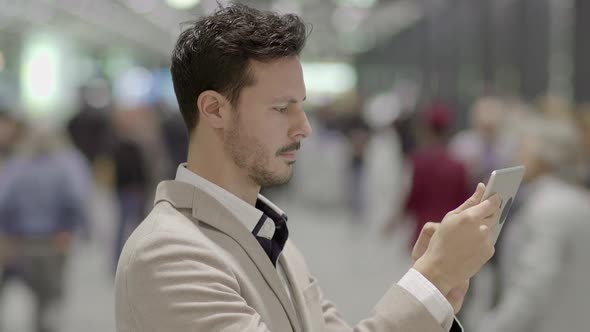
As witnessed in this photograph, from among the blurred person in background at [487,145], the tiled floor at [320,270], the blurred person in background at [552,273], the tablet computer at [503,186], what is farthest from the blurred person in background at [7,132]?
the tablet computer at [503,186]

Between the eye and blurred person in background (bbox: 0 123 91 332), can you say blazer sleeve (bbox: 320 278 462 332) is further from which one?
blurred person in background (bbox: 0 123 91 332)

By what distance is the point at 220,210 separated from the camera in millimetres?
1935

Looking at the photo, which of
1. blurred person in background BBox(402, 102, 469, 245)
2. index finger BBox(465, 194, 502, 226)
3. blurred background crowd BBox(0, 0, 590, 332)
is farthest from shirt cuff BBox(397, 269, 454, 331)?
blurred person in background BBox(402, 102, 469, 245)

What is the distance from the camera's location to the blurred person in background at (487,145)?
26.9 ft

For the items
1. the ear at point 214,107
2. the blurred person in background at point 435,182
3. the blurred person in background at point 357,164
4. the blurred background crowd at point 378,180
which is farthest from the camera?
the blurred person in background at point 357,164

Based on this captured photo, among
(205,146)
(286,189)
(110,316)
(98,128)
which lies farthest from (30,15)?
(205,146)

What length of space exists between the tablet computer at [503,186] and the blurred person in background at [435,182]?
4742 millimetres

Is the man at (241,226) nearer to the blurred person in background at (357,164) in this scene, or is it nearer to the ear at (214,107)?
the ear at (214,107)

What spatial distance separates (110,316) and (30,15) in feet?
68.5

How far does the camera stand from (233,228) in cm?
193

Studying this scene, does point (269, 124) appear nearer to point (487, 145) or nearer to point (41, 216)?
point (41, 216)

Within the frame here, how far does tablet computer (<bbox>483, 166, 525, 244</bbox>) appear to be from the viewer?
74.6 inches

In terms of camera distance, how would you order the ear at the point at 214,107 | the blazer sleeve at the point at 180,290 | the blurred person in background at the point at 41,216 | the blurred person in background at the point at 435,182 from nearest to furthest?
the blazer sleeve at the point at 180,290 → the ear at the point at 214,107 → the blurred person in background at the point at 41,216 → the blurred person in background at the point at 435,182

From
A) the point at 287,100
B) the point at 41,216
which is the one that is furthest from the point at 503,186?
the point at 41,216
